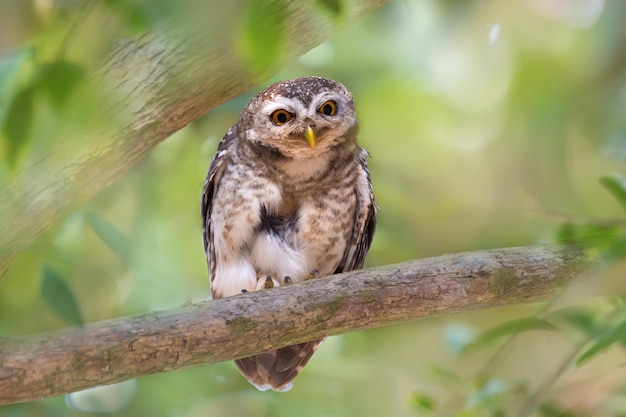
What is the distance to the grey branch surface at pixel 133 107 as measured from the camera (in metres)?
1.95

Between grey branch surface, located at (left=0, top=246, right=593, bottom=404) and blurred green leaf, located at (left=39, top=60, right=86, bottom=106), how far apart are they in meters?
0.93

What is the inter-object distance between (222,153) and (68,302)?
6.06 ft

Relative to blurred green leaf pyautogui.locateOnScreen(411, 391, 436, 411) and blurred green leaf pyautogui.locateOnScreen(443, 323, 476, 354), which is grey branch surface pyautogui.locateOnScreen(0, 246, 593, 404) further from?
blurred green leaf pyautogui.locateOnScreen(411, 391, 436, 411)

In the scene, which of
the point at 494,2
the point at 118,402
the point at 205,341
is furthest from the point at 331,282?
the point at 118,402

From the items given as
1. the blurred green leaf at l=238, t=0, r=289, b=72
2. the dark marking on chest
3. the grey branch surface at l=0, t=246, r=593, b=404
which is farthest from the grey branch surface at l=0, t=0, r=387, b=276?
the dark marking on chest

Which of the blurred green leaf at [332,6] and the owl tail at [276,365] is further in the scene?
the owl tail at [276,365]

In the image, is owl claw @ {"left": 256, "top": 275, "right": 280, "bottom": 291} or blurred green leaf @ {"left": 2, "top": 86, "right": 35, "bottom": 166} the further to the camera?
owl claw @ {"left": 256, "top": 275, "right": 280, "bottom": 291}

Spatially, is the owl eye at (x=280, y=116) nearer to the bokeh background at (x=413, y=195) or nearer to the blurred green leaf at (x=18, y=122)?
the bokeh background at (x=413, y=195)

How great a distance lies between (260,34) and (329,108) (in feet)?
6.23

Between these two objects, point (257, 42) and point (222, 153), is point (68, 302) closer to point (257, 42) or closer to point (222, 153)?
point (257, 42)

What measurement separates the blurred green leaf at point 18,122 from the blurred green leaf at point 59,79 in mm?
34

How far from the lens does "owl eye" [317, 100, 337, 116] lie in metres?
3.15

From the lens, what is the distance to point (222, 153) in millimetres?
3320

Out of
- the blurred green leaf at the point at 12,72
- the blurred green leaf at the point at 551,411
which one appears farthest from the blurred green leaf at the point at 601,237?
the blurred green leaf at the point at 12,72
